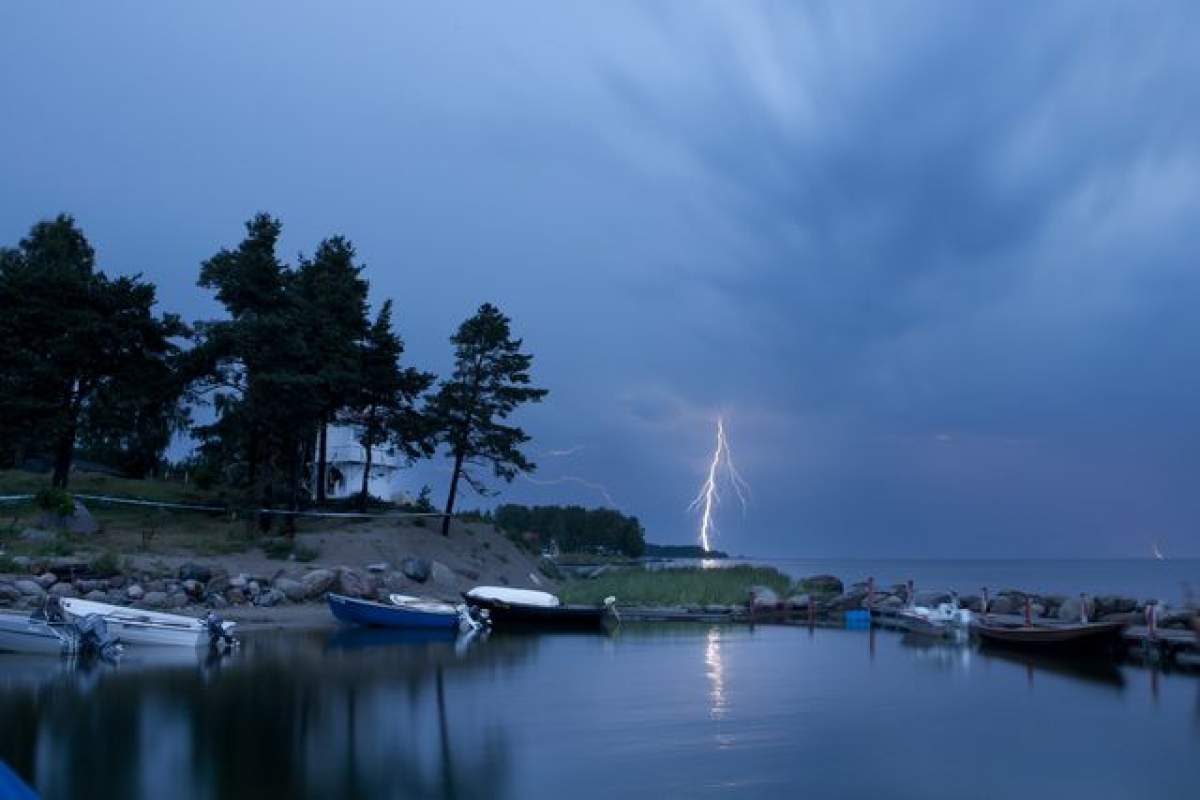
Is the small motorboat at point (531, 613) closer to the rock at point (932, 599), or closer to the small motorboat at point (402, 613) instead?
the small motorboat at point (402, 613)

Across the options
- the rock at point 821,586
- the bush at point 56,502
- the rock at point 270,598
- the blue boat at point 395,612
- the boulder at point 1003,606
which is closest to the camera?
the blue boat at point 395,612

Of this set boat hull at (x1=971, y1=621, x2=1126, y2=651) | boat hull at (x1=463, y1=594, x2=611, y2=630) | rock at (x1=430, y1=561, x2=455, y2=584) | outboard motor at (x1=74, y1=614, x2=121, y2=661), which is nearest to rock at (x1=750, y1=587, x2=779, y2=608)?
boat hull at (x1=463, y1=594, x2=611, y2=630)

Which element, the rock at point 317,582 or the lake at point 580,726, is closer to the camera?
the lake at point 580,726

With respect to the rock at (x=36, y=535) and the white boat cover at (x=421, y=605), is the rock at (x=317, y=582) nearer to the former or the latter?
the white boat cover at (x=421, y=605)

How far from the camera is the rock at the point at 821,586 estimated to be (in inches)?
2058

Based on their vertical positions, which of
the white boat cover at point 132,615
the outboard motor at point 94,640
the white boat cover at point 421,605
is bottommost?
the outboard motor at point 94,640

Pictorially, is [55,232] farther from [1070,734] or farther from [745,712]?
[1070,734]

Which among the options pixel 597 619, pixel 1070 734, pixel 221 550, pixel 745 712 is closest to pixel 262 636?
pixel 221 550

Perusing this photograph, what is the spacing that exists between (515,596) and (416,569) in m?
5.63

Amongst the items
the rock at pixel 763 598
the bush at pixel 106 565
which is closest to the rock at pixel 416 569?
the bush at pixel 106 565

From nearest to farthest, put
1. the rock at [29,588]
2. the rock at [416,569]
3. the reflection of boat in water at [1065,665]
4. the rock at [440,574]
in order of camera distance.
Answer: the reflection of boat in water at [1065,665]
the rock at [29,588]
the rock at [416,569]
the rock at [440,574]

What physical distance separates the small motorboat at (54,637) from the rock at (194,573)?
30.1 ft

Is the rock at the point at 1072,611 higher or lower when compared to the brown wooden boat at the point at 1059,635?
higher

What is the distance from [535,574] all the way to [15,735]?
125 ft
